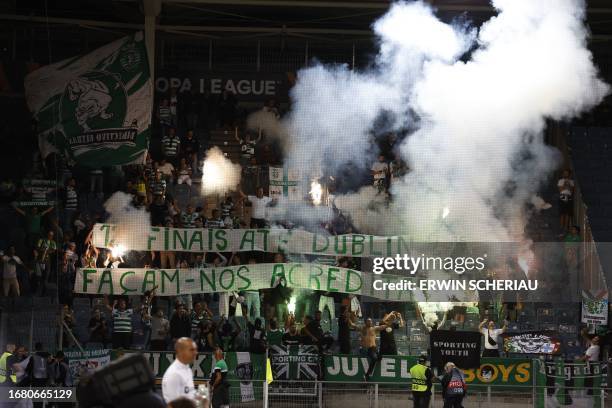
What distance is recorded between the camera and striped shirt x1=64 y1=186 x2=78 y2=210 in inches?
841

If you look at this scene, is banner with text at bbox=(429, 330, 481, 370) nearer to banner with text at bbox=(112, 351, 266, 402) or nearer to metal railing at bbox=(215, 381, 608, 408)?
metal railing at bbox=(215, 381, 608, 408)

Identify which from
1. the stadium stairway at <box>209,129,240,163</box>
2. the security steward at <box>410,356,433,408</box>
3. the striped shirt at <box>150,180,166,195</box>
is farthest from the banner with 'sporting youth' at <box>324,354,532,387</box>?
the stadium stairway at <box>209,129,240,163</box>

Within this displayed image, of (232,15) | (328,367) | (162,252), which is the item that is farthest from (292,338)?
(232,15)

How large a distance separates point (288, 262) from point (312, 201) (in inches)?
101

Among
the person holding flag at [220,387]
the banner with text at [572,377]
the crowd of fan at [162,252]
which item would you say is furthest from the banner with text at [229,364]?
the banner with text at [572,377]

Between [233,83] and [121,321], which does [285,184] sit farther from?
[121,321]

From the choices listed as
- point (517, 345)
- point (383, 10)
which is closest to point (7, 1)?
point (383, 10)

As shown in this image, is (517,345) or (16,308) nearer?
(517,345)

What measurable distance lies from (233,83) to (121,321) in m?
8.43

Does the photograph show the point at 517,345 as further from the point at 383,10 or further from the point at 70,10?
the point at 70,10

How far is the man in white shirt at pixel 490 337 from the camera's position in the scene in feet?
59.9

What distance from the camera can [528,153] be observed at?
897 inches

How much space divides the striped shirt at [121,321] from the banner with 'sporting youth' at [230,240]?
68.1 inches

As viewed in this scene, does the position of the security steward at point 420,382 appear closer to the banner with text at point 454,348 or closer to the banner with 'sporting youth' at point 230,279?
the banner with text at point 454,348
